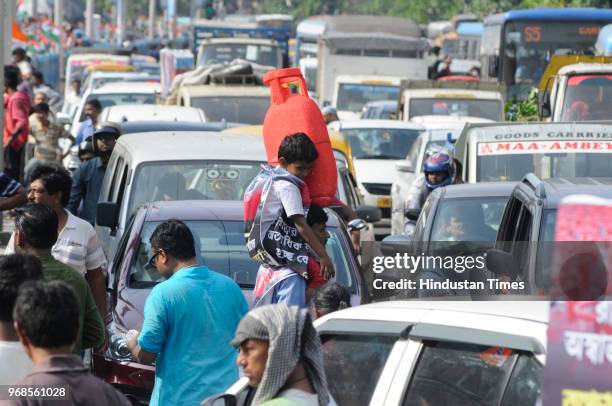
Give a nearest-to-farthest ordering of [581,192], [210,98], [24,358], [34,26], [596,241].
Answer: [24,358] < [596,241] < [581,192] < [210,98] < [34,26]

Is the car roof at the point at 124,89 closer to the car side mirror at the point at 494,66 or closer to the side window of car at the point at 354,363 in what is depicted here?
the car side mirror at the point at 494,66

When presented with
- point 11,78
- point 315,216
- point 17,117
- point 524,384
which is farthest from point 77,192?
point 524,384

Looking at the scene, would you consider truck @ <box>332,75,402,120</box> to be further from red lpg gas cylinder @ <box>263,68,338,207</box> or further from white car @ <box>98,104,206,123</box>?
red lpg gas cylinder @ <box>263,68,338,207</box>

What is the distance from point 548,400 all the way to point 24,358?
74.3 inches

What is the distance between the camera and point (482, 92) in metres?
23.8

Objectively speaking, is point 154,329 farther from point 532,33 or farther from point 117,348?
point 532,33


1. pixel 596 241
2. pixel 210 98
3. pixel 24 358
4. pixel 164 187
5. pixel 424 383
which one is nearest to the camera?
pixel 424 383

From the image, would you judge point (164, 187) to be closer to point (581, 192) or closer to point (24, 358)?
point (581, 192)

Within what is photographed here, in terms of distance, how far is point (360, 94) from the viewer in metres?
30.3

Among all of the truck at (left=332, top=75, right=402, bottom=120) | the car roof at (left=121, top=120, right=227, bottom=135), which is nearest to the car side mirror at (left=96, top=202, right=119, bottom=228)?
the car roof at (left=121, top=120, right=227, bottom=135)

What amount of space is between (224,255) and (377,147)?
12.3 m

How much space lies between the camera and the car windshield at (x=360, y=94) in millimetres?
29906

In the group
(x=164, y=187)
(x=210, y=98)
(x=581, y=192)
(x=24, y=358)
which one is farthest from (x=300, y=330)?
(x=210, y=98)

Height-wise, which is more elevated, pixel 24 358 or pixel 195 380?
pixel 24 358
